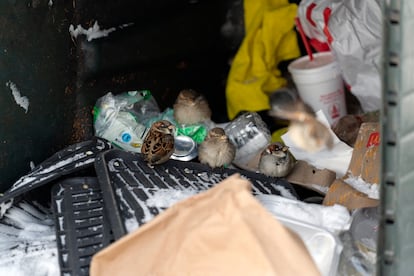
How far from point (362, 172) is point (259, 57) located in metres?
1.25

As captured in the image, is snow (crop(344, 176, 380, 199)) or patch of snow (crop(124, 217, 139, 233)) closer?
patch of snow (crop(124, 217, 139, 233))

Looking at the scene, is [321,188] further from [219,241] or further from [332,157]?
[219,241]

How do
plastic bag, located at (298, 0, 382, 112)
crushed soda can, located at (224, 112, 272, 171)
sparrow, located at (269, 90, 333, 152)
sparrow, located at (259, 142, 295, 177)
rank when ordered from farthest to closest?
1. plastic bag, located at (298, 0, 382, 112)
2. crushed soda can, located at (224, 112, 272, 171)
3. sparrow, located at (269, 90, 333, 152)
4. sparrow, located at (259, 142, 295, 177)

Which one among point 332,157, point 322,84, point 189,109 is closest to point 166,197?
point 332,157

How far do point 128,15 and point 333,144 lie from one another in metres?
0.97

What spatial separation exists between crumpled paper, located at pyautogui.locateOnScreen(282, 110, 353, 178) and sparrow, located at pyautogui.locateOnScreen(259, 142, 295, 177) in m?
0.09

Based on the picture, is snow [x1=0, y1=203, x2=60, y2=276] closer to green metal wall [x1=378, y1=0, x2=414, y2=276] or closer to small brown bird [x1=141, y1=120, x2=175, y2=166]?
small brown bird [x1=141, y1=120, x2=175, y2=166]

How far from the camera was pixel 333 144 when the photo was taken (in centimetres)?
284

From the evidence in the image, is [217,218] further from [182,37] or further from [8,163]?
[182,37]

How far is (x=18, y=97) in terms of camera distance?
248cm

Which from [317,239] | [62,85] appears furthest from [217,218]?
[62,85]

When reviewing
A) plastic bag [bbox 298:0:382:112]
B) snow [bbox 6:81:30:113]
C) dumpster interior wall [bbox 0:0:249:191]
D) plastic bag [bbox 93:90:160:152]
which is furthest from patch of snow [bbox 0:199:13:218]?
plastic bag [bbox 298:0:382:112]

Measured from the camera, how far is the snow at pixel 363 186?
2.28m

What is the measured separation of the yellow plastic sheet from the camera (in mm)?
3545
